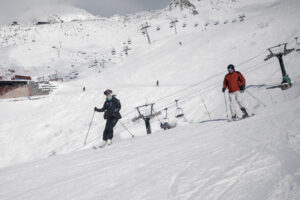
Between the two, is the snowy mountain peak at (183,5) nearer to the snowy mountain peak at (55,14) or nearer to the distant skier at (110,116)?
the snowy mountain peak at (55,14)

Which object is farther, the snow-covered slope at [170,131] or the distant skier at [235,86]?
the distant skier at [235,86]

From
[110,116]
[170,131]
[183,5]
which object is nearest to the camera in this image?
[110,116]

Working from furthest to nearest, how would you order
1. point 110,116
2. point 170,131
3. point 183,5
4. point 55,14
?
point 55,14 → point 183,5 → point 170,131 → point 110,116

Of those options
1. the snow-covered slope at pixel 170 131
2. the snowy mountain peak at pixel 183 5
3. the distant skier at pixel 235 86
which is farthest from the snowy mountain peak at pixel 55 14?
the distant skier at pixel 235 86

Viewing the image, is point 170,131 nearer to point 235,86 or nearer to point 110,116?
point 110,116

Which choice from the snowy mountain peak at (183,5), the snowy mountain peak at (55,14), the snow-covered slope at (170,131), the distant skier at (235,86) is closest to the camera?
the snow-covered slope at (170,131)

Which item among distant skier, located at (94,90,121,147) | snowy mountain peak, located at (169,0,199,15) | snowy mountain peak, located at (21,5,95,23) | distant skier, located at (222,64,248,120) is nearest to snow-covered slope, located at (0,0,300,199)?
distant skier, located at (94,90,121,147)

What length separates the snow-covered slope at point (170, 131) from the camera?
246 cm

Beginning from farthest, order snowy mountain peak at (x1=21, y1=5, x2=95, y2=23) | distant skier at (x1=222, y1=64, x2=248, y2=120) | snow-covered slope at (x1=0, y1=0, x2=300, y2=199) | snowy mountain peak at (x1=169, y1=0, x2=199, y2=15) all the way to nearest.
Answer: snowy mountain peak at (x1=21, y1=5, x2=95, y2=23)
snowy mountain peak at (x1=169, y1=0, x2=199, y2=15)
distant skier at (x1=222, y1=64, x2=248, y2=120)
snow-covered slope at (x1=0, y1=0, x2=300, y2=199)

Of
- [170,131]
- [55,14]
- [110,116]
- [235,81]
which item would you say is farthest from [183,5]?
[110,116]

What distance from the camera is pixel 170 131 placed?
845cm

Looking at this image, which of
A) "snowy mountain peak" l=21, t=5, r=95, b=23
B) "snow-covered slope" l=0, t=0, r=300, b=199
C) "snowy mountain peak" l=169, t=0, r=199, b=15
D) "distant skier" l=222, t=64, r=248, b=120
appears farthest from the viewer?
"snowy mountain peak" l=21, t=5, r=95, b=23

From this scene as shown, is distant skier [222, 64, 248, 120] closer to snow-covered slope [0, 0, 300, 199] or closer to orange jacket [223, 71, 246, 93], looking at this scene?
orange jacket [223, 71, 246, 93]

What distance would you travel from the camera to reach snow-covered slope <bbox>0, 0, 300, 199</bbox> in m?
2.46
